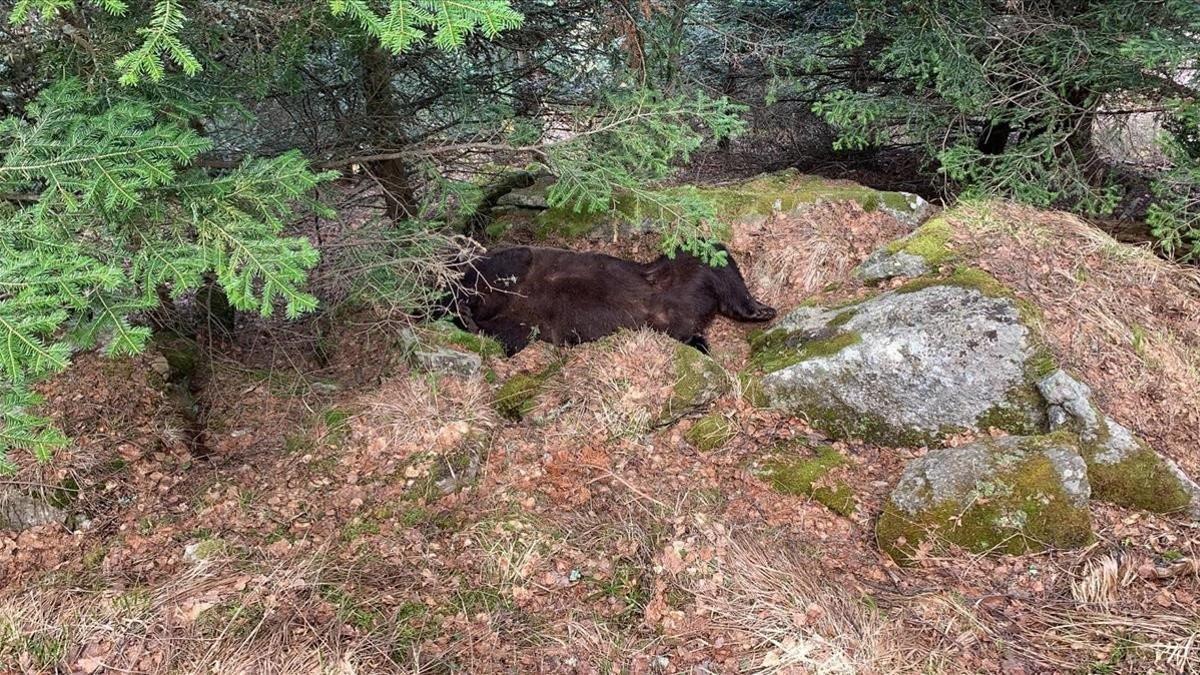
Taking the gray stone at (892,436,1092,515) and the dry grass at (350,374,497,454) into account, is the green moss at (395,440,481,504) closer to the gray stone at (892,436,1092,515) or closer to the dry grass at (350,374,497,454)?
the dry grass at (350,374,497,454)

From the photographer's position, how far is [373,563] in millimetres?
3336

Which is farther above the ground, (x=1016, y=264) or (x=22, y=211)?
(x=22, y=211)

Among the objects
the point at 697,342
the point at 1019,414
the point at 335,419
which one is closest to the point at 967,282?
the point at 1019,414

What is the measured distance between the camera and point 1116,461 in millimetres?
3510

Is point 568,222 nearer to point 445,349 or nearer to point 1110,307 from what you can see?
point 445,349

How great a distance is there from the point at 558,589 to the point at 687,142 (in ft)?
10.1

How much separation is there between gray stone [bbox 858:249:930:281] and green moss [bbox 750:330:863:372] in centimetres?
86

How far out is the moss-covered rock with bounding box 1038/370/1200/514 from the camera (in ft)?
11.2

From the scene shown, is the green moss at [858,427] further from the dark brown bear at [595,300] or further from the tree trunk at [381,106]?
the tree trunk at [381,106]

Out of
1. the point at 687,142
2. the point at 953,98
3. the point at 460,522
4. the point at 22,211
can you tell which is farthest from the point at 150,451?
the point at 953,98

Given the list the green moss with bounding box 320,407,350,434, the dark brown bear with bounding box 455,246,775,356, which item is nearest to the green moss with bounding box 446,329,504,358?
the dark brown bear with bounding box 455,246,775,356

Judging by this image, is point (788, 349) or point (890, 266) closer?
point (788, 349)

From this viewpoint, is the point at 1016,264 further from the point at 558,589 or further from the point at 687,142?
the point at 558,589

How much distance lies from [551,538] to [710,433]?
1307 millimetres
